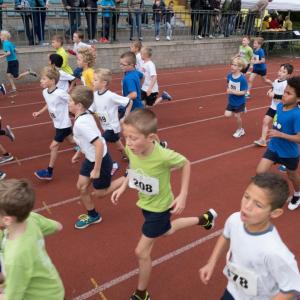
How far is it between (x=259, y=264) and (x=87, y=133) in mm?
2389

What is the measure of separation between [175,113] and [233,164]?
3.26 metres

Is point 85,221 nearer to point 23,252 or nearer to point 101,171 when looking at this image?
point 101,171

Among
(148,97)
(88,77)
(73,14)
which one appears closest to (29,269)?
(88,77)

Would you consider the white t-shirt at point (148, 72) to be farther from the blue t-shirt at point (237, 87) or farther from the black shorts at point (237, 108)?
the black shorts at point (237, 108)

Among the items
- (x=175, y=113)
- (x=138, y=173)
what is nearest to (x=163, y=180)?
(x=138, y=173)

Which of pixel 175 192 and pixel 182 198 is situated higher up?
pixel 182 198

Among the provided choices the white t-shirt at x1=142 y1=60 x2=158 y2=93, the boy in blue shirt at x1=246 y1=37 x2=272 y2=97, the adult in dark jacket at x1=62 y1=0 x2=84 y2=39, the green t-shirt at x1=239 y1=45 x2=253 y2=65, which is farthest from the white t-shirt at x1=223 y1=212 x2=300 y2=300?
the adult in dark jacket at x1=62 y1=0 x2=84 y2=39

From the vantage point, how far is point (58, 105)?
208 inches

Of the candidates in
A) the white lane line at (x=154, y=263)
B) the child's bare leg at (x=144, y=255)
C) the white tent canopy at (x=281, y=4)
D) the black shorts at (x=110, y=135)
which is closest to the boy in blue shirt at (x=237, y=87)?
the black shorts at (x=110, y=135)

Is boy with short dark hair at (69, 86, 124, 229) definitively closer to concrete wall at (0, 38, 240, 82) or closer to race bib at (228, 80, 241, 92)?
race bib at (228, 80, 241, 92)

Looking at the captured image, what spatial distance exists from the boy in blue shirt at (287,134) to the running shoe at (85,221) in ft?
6.70

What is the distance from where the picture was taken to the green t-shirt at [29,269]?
1987 mm

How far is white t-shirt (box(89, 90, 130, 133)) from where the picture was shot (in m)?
5.25

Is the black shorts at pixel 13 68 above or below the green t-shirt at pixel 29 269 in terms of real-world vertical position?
below
